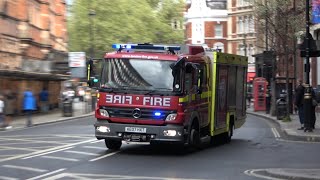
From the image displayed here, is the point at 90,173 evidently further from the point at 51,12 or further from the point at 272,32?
the point at 51,12

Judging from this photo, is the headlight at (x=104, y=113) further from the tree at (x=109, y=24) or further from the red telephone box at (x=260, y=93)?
the tree at (x=109, y=24)

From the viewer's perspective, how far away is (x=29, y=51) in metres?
38.2

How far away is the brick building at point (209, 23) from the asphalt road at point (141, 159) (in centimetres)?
6641

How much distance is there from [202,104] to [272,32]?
2029 cm

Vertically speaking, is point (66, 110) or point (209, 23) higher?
point (209, 23)

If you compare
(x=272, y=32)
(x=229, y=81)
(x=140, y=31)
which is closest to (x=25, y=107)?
A: (x=229, y=81)

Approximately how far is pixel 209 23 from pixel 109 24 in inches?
1220

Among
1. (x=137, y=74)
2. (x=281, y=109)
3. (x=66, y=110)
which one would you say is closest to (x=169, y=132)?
(x=137, y=74)

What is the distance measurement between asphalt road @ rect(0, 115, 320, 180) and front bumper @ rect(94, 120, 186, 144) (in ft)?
1.44

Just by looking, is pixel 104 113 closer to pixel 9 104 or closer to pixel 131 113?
pixel 131 113

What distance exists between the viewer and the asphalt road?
424 inches

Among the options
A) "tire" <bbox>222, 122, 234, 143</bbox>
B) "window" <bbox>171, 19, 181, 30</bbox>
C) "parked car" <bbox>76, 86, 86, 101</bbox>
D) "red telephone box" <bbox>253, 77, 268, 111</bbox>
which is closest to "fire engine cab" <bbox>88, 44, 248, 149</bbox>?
"tire" <bbox>222, 122, 234, 143</bbox>

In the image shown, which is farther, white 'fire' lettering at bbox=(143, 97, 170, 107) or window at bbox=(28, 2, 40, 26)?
window at bbox=(28, 2, 40, 26)

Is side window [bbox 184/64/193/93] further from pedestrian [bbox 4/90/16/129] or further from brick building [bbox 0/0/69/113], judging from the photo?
brick building [bbox 0/0/69/113]
